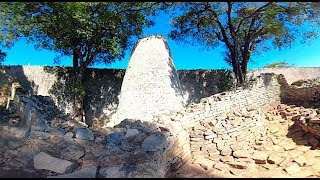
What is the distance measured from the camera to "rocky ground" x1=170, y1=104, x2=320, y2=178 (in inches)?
194

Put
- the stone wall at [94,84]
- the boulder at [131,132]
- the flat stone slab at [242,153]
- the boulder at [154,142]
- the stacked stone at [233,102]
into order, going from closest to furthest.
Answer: the boulder at [154,142] < the boulder at [131,132] < the flat stone slab at [242,153] < the stacked stone at [233,102] < the stone wall at [94,84]

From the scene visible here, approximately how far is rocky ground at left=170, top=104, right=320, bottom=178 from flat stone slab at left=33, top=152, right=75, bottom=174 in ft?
6.09

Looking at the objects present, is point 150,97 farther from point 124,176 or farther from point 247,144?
point 124,176

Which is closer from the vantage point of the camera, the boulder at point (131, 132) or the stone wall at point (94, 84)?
the boulder at point (131, 132)

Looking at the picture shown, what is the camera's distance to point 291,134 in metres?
7.08

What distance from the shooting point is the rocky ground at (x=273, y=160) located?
492 cm

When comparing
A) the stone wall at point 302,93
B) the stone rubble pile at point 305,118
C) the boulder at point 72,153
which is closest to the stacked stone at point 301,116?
the stone rubble pile at point 305,118

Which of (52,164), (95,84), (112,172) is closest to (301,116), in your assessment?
(112,172)

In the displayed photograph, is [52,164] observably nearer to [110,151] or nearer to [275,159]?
[110,151]

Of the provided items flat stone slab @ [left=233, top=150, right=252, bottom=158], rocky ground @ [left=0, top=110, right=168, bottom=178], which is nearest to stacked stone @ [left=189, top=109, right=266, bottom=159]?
flat stone slab @ [left=233, top=150, right=252, bottom=158]

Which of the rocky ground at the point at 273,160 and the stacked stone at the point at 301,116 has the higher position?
the stacked stone at the point at 301,116

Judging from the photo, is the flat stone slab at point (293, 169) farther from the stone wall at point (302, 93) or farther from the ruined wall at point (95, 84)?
the ruined wall at point (95, 84)

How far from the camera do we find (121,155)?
13.1 feet

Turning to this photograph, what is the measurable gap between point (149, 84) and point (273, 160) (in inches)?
194
